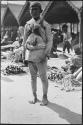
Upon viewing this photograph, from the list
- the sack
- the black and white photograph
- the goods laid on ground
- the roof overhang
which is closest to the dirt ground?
the black and white photograph

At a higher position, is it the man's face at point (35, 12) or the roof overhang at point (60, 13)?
the man's face at point (35, 12)

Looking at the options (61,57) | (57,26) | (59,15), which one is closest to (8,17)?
(57,26)

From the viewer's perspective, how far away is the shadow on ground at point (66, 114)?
4.62 metres

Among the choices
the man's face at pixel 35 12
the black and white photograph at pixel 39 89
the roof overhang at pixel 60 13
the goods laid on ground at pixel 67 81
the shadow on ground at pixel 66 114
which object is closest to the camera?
the shadow on ground at pixel 66 114

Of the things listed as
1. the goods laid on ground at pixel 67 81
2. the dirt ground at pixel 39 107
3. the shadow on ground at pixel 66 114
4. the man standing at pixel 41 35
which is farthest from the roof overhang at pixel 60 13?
the shadow on ground at pixel 66 114

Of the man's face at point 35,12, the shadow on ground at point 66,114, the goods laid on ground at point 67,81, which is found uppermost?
the man's face at point 35,12

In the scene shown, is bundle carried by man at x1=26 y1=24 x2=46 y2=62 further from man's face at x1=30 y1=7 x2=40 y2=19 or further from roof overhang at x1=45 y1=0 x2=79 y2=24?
roof overhang at x1=45 y1=0 x2=79 y2=24

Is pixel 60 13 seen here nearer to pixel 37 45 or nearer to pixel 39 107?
pixel 37 45

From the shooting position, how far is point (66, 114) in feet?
16.3

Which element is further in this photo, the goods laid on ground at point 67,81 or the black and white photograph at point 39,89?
the goods laid on ground at point 67,81

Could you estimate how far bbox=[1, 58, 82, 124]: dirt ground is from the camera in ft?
15.3

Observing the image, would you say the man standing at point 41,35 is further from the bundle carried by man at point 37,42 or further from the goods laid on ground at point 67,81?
the goods laid on ground at point 67,81

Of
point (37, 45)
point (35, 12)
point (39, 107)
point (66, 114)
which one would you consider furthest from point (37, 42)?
point (66, 114)

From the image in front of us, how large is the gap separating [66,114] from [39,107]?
1.95 feet
